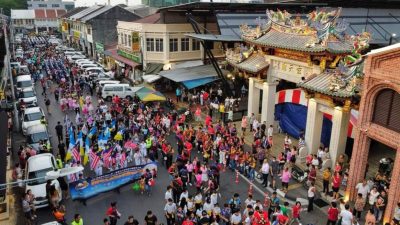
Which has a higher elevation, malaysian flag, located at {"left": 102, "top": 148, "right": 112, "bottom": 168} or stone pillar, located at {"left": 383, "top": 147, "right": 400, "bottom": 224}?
stone pillar, located at {"left": 383, "top": 147, "right": 400, "bottom": 224}

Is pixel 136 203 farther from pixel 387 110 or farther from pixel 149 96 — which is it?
pixel 149 96

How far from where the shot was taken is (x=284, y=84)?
2700 cm

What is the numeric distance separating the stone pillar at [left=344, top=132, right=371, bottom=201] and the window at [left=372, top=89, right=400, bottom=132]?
0.96 m

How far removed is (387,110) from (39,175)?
609 inches

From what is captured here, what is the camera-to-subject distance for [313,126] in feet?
63.9

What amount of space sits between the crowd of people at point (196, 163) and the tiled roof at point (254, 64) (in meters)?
3.48

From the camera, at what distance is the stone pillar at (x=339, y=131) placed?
17.7 metres

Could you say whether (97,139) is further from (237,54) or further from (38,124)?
(237,54)

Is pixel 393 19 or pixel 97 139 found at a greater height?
pixel 393 19

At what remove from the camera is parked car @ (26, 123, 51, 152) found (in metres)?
21.3

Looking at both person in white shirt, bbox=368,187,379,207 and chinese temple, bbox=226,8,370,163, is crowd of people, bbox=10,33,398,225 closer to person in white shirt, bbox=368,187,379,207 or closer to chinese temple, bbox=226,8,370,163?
person in white shirt, bbox=368,187,379,207

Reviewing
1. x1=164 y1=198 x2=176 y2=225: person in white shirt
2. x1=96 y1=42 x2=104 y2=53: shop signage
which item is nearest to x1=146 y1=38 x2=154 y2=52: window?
x1=96 y1=42 x2=104 y2=53: shop signage

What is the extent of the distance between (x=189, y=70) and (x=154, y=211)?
21.0 m

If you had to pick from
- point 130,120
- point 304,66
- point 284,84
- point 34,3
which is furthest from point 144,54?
point 34,3
